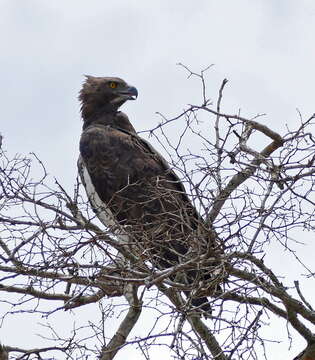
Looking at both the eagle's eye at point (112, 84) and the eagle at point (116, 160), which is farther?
the eagle's eye at point (112, 84)

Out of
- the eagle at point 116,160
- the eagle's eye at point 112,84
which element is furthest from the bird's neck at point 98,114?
the eagle's eye at point 112,84

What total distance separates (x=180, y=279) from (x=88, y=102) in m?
5.46

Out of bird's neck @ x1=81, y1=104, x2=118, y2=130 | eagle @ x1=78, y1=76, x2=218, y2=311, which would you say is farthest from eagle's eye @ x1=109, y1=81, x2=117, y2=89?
bird's neck @ x1=81, y1=104, x2=118, y2=130

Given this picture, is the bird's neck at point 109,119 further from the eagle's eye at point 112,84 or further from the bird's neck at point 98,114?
the eagle's eye at point 112,84

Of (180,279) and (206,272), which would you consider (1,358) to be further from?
(206,272)

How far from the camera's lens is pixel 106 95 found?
12.3 metres

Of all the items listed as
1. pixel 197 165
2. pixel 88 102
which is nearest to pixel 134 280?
pixel 197 165

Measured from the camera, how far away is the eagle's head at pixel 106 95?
1221 cm

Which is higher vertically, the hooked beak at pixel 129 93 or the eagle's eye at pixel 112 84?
the eagle's eye at pixel 112 84

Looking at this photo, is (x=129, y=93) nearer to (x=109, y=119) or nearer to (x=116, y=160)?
(x=109, y=119)

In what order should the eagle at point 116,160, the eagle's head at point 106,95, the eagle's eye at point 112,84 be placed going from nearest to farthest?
the eagle at point 116,160 → the eagle's head at point 106,95 → the eagle's eye at point 112,84

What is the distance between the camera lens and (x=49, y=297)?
8.16 m

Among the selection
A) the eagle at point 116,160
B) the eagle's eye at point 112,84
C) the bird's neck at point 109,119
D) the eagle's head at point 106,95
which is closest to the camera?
the eagle at point 116,160

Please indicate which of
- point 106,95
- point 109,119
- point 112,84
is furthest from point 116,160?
point 112,84
